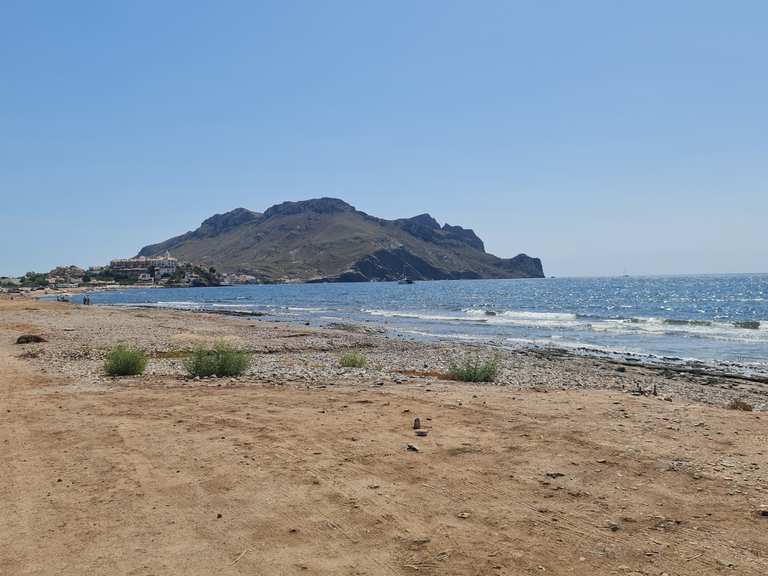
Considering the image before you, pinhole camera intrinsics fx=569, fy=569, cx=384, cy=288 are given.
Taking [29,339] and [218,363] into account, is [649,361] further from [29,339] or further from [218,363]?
[29,339]

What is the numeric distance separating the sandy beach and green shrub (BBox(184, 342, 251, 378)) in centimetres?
280

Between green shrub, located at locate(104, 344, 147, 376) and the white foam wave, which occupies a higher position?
green shrub, located at locate(104, 344, 147, 376)

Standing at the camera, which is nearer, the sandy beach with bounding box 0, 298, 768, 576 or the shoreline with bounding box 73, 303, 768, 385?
the sandy beach with bounding box 0, 298, 768, 576

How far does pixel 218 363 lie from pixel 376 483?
1003 centimetres

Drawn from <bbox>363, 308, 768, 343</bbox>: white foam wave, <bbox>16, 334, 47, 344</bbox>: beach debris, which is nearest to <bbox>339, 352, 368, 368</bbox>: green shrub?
<bbox>16, 334, 47, 344</bbox>: beach debris

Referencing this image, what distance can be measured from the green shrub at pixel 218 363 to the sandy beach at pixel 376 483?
2802mm

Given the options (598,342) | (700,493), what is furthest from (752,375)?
(700,493)

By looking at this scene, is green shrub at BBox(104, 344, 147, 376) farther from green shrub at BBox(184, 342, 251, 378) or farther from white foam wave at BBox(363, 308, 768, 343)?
white foam wave at BBox(363, 308, 768, 343)

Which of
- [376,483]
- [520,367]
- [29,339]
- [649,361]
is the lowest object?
[649,361]

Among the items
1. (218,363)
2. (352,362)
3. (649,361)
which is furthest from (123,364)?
(649,361)

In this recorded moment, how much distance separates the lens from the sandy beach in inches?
197

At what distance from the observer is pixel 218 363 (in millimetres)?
15672

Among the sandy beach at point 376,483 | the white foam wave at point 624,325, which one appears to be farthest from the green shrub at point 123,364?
the white foam wave at point 624,325

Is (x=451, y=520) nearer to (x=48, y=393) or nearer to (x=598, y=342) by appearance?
(x=48, y=393)
